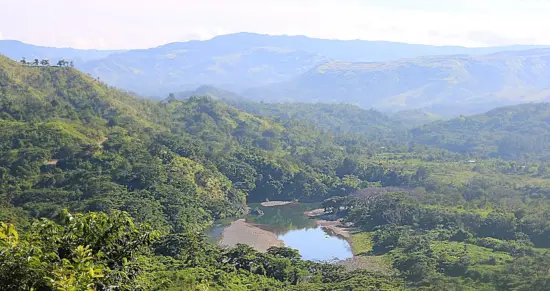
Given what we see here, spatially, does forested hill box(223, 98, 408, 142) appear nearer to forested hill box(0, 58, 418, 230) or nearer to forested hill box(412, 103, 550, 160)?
forested hill box(412, 103, 550, 160)

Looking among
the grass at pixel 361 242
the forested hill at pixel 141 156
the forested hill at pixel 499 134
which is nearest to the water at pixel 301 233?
the grass at pixel 361 242

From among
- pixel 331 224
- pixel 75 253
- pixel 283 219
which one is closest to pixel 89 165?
pixel 283 219

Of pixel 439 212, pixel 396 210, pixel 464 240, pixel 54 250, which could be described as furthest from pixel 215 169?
pixel 54 250

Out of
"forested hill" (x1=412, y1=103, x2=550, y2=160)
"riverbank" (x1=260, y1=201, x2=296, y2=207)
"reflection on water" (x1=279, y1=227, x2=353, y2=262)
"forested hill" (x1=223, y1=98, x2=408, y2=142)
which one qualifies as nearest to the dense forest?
"forested hill" (x1=412, y1=103, x2=550, y2=160)

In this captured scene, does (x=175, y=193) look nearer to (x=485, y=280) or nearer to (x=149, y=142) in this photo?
(x=149, y=142)

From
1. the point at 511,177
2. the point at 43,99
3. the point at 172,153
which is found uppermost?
the point at 43,99

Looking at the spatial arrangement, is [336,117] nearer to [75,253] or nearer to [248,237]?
[248,237]

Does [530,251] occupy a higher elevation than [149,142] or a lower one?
lower
